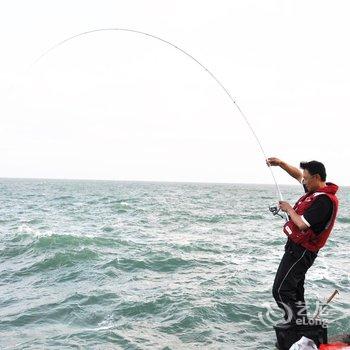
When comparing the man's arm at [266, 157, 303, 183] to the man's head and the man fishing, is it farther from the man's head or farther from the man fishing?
the man's head

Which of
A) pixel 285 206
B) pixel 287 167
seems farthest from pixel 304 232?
pixel 287 167

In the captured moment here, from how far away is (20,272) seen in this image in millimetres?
12938

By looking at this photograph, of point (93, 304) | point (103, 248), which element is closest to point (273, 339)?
point (93, 304)

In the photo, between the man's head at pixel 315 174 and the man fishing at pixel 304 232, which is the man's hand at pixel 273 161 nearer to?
the man fishing at pixel 304 232

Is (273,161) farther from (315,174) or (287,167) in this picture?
(315,174)

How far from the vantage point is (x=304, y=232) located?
5145 mm

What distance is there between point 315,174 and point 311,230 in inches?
28.4

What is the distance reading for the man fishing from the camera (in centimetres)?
A: 504

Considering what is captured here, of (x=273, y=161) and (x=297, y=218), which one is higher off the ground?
(x=273, y=161)

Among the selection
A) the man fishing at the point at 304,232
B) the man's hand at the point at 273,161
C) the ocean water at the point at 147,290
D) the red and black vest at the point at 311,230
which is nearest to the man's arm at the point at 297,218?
the man fishing at the point at 304,232

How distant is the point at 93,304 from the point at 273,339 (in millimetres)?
4205

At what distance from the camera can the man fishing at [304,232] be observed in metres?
5.04

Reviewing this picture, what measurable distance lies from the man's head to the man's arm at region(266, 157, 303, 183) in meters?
0.84

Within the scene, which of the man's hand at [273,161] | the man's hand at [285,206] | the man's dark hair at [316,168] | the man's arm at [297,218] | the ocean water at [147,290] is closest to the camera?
the man's arm at [297,218]
